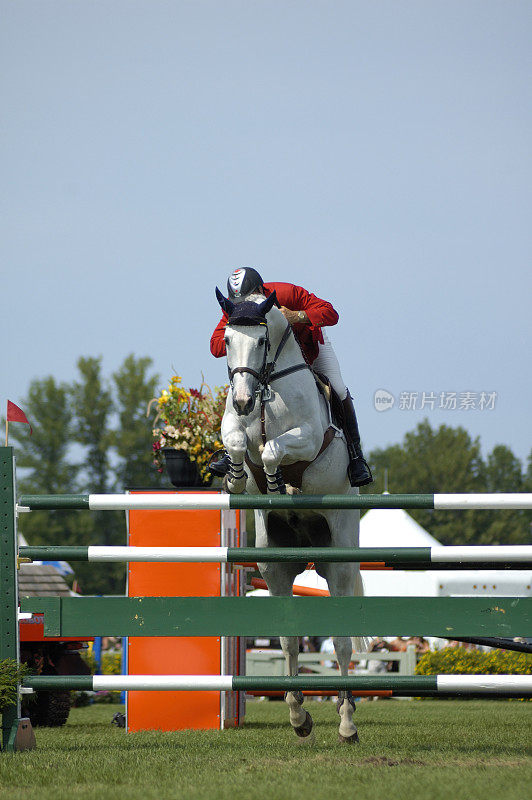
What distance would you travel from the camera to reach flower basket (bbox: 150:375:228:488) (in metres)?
7.86

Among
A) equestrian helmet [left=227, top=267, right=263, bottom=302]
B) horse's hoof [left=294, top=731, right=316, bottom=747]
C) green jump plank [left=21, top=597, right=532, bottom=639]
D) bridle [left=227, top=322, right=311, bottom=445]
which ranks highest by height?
equestrian helmet [left=227, top=267, right=263, bottom=302]

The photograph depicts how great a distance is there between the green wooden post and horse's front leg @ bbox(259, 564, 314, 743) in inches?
64.0

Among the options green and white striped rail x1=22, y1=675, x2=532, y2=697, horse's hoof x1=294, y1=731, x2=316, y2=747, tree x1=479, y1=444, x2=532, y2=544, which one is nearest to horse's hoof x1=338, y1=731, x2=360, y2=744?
horse's hoof x1=294, y1=731, x2=316, y2=747

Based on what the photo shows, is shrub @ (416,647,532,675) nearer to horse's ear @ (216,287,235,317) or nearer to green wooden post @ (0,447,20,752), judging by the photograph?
horse's ear @ (216,287,235,317)

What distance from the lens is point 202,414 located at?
801 cm

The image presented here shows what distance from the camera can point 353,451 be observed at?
19.1 feet

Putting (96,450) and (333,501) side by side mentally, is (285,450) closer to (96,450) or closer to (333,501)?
(333,501)

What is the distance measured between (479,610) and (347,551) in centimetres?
63

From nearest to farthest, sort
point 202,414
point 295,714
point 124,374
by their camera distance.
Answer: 1. point 295,714
2. point 202,414
3. point 124,374

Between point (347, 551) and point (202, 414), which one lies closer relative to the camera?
point (347, 551)

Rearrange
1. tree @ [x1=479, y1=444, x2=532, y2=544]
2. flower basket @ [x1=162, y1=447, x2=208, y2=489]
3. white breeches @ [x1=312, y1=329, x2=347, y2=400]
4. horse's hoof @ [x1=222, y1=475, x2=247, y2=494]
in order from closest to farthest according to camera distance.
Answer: horse's hoof @ [x1=222, y1=475, x2=247, y2=494] → white breeches @ [x1=312, y1=329, x2=347, y2=400] → flower basket @ [x1=162, y1=447, x2=208, y2=489] → tree @ [x1=479, y1=444, x2=532, y2=544]

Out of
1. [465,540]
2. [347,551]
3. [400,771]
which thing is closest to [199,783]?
[400,771]

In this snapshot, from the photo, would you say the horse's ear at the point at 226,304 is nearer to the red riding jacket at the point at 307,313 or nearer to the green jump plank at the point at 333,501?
the red riding jacket at the point at 307,313

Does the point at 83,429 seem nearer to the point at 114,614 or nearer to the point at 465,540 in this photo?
the point at 465,540
